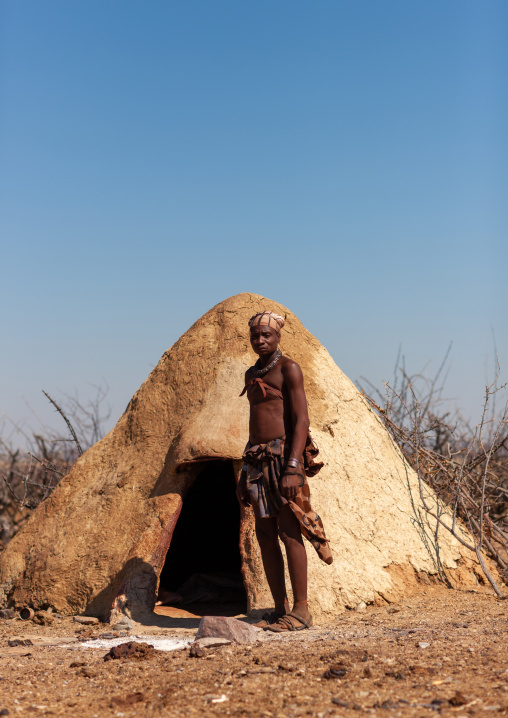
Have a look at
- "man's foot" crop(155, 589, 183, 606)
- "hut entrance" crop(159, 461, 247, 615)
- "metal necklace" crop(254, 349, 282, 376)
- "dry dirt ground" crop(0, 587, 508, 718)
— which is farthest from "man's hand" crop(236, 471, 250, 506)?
"hut entrance" crop(159, 461, 247, 615)

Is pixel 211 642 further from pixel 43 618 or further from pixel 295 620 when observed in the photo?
pixel 43 618

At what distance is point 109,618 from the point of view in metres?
6.05

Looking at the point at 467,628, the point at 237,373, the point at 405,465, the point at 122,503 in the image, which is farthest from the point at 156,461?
the point at 467,628

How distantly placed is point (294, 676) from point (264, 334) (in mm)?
2333

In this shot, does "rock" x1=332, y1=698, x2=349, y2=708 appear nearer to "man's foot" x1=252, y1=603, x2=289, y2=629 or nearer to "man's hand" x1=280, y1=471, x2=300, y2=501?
"man's hand" x1=280, y1=471, x2=300, y2=501

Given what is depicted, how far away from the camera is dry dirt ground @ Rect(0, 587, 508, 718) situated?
335cm

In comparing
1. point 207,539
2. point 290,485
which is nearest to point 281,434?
point 290,485

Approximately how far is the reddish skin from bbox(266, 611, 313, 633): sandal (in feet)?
0.14

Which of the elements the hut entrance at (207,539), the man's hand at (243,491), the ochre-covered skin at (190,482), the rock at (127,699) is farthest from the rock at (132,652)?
the hut entrance at (207,539)

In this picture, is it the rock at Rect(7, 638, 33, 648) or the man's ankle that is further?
the rock at Rect(7, 638, 33, 648)

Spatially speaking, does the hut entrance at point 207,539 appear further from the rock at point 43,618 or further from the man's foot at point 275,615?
the man's foot at point 275,615

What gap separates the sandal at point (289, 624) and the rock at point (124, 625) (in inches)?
51.7

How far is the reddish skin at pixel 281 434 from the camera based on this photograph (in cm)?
513

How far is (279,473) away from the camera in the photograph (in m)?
5.12
